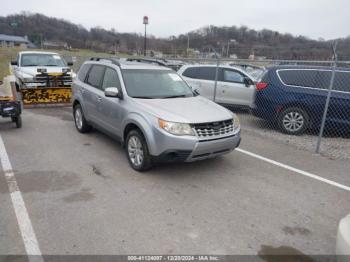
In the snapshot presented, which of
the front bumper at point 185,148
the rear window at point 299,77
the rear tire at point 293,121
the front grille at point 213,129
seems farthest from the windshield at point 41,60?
the front grille at point 213,129

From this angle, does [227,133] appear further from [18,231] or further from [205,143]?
[18,231]

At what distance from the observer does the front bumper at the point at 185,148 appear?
4.46 m

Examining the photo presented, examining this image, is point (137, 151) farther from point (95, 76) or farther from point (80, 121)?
point (80, 121)

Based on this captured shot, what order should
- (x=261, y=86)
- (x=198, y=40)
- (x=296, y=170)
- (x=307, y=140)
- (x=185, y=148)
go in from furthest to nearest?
(x=198, y=40) → (x=261, y=86) → (x=307, y=140) → (x=296, y=170) → (x=185, y=148)

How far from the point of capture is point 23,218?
3.56 metres

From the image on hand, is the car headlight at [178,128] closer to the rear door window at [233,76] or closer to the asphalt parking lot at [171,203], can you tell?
the asphalt parking lot at [171,203]

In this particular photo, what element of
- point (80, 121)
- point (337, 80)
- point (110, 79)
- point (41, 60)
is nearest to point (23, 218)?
point (110, 79)

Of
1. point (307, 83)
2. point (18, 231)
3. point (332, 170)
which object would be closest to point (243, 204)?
point (332, 170)

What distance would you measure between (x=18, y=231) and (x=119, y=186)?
4.84 ft

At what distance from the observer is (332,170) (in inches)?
216

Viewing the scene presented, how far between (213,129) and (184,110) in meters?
0.55

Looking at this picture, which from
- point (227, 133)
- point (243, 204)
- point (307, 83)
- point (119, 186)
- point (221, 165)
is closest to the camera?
point (243, 204)

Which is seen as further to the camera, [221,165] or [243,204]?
[221,165]

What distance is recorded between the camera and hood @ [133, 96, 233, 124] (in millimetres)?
4609
